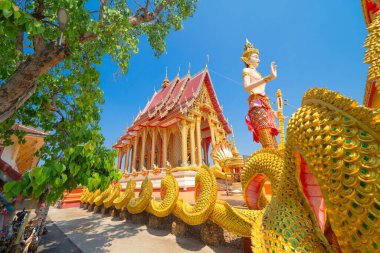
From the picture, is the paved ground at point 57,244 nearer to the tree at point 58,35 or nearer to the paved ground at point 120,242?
the paved ground at point 120,242

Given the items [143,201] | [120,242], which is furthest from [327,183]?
[143,201]

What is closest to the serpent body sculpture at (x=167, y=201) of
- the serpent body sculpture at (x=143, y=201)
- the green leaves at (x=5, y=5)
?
the serpent body sculpture at (x=143, y=201)

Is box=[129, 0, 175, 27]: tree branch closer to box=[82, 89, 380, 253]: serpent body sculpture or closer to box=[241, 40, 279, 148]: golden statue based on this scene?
box=[241, 40, 279, 148]: golden statue

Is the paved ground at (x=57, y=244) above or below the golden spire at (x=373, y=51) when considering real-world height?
below

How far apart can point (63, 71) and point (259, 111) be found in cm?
556

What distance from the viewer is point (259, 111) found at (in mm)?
4137

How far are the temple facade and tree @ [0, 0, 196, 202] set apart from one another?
8.23 metres

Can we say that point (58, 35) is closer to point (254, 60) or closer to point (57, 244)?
point (254, 60)

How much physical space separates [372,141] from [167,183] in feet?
15.3

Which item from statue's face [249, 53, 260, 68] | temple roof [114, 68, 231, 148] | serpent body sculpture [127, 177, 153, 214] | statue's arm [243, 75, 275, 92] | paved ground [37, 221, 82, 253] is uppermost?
temple roof [114, 68, 231, 148]

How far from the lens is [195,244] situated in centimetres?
392

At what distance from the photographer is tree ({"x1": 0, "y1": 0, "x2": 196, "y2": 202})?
6.72 feet

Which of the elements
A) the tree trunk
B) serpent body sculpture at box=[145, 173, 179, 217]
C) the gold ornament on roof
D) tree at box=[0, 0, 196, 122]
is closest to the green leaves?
tree at box=[0, 0, 196, 122]

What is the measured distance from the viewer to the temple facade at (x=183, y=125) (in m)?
13.5
